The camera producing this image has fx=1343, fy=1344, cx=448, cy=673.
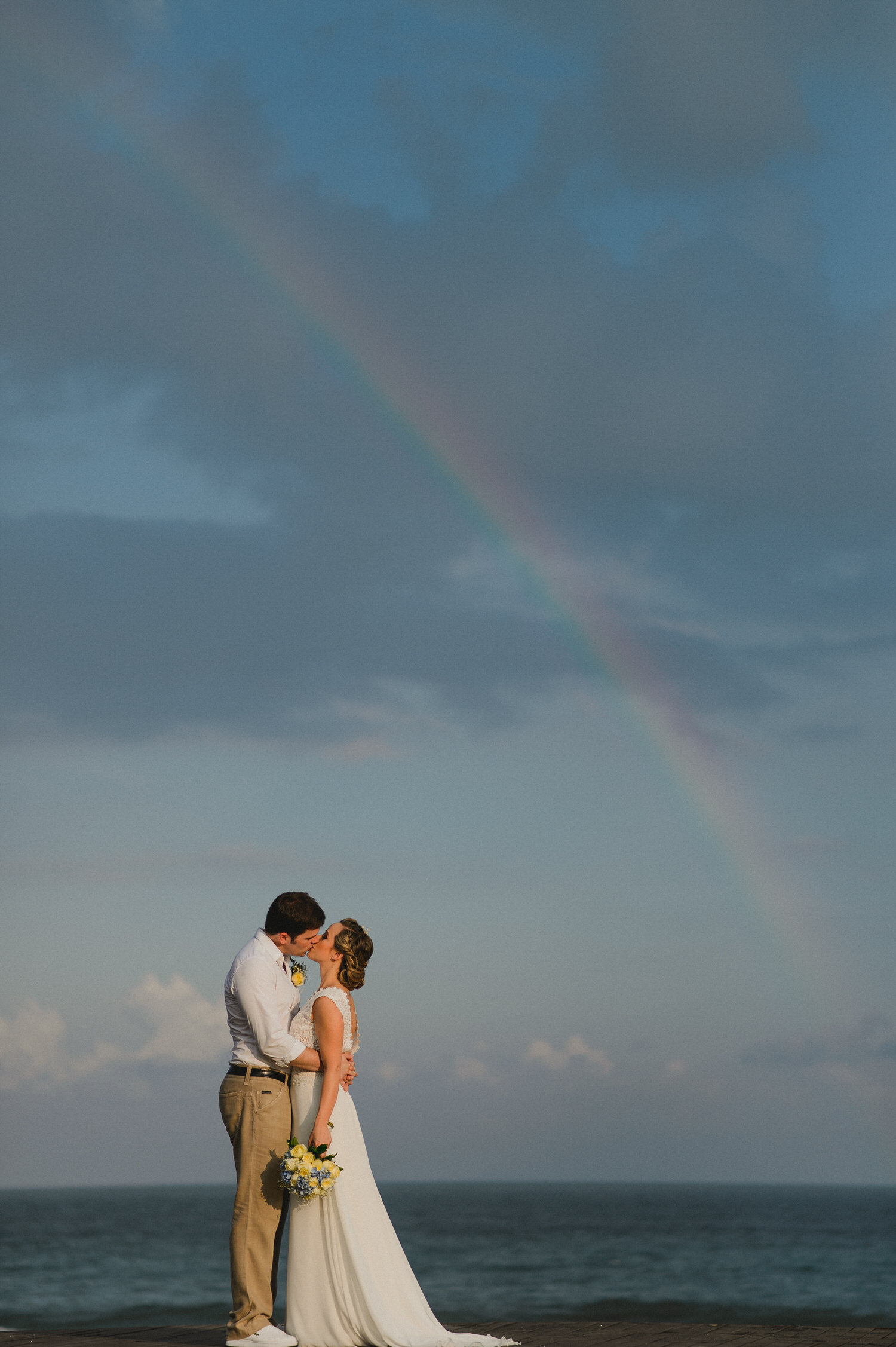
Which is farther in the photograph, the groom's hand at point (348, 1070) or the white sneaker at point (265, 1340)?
the groom's hand at point (348, 1070)

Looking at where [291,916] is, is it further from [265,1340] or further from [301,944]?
[265,1340]

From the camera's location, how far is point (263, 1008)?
6883mm

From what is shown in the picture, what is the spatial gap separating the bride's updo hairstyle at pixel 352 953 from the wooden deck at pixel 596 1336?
2.11 meters

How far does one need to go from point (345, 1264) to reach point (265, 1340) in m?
0.53

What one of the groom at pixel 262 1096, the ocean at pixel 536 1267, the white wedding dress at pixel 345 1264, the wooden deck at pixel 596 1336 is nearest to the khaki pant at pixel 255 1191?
the groom at pixel 262 1096

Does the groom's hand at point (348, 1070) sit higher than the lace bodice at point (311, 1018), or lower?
lower

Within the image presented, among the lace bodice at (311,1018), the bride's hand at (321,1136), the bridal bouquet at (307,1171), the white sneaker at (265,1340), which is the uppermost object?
the lace bodice at (311,1018)

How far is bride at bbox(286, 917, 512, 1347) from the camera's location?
695cm

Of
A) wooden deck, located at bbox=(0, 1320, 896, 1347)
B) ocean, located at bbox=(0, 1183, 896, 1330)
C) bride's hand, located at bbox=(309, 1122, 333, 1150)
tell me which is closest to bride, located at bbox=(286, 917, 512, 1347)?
bride's hand, located at bbox=(309, 1122, 333, 1150)

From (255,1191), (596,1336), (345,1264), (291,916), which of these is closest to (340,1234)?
(345,1264)

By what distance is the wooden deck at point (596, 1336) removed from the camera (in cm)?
765

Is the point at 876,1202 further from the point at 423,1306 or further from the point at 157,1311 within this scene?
the point at 423,1306

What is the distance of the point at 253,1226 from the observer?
6.89 metres

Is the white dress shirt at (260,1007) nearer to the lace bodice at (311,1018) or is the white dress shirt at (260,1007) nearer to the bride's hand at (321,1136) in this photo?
the lace bodice at (311,1018)
